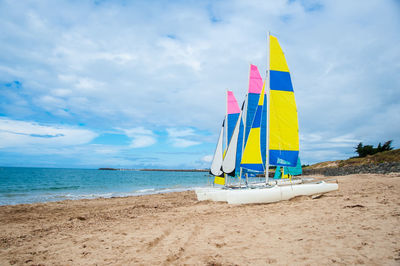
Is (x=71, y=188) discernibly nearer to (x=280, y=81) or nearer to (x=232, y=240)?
(x=280, y=81)

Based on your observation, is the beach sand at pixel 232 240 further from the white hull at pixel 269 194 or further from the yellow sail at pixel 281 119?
the yellow sail at pixel 281 119

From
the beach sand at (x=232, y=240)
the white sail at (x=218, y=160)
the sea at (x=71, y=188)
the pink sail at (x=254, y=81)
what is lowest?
the sea at (x=71, y=188)

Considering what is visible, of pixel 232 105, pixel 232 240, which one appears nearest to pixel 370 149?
pixel 232 105

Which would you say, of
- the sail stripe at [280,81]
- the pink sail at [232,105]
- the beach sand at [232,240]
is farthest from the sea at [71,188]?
the beach sand at [232,240]

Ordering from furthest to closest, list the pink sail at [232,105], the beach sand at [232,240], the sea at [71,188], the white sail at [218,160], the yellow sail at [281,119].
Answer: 1. the sea at [71,188]
2. the pink sail at [232,105]
3. the white sail at [218,160]
4. the yellow sail at [281,119]
5. the beach sand at [232,240]

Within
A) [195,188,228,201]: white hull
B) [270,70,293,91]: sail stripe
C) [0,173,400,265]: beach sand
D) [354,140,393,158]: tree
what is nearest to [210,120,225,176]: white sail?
[195,188,228,201]: white hull

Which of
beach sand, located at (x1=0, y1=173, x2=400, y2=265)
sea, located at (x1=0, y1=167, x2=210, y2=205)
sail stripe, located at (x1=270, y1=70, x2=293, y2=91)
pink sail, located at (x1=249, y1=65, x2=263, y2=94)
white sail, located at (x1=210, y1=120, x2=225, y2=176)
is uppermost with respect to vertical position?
pink sail, located at (x1=249, y1=65, x2=263, y2=94)

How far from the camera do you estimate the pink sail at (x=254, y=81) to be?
1559cm

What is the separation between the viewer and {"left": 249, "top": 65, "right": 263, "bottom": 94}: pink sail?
15.6 m

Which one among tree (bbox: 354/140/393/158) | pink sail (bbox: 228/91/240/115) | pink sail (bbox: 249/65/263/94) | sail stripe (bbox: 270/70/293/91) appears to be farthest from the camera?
tree (bbox: 354/140/393/158)

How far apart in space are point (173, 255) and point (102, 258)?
1584mm

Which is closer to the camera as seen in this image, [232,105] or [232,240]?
[232,240]

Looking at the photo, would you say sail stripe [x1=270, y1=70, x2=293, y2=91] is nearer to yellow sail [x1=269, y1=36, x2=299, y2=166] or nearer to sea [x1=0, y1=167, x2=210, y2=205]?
yellow sail [x1=269, y1=36, x2=299, y2=166]

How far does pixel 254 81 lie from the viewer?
51.7 feet
